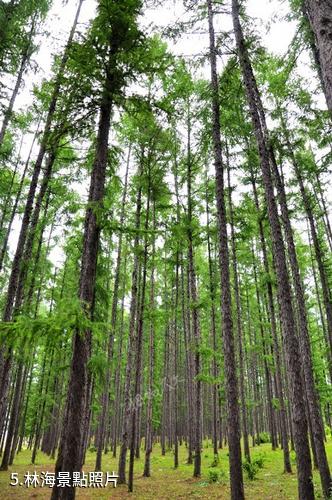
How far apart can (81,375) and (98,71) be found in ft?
21.0

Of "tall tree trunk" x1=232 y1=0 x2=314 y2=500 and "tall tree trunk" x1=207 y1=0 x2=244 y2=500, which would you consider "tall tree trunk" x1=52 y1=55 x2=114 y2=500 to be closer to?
"tall tree trunk" x1=207 y1=0 x2=244 y2=500

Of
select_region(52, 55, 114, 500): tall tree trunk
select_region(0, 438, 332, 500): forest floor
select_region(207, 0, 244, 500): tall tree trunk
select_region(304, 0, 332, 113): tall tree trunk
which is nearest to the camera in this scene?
select_region(304, 0, 332, 113): tall tree trunk

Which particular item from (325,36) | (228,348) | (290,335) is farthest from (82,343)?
(325,36)

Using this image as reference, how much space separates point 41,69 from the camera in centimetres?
1293

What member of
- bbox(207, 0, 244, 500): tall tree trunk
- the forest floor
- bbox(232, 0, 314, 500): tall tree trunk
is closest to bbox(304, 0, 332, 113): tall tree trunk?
bbox(232, 0, 314, 500): tall tree trunk

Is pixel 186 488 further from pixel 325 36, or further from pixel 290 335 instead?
pixel 325 36

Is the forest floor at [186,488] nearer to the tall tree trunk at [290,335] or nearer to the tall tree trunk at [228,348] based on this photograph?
the tall tree trunk at [228,348]

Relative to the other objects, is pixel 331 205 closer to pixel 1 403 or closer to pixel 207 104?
pixel 207 104

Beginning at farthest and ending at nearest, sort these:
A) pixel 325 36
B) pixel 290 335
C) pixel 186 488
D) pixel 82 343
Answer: pixel 186 488
pixel 290 335
pixel 82 343
pixel 325 36

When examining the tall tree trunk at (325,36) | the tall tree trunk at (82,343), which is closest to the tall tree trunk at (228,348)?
the tall tree trunk at (82,343)

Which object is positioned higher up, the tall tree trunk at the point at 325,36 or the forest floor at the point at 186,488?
the tall tree trunk at the point at 325,36

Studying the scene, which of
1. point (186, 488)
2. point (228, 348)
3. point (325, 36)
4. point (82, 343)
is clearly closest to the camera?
point (325, 36)

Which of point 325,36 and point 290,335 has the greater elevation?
point 325,36

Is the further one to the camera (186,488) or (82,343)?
(186,488)
